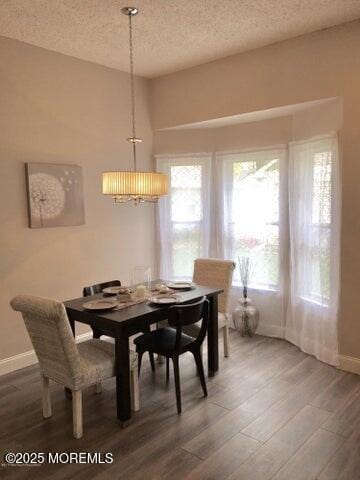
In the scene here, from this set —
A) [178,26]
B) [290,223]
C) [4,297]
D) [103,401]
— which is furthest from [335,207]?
[4,297]

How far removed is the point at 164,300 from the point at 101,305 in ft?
1.67

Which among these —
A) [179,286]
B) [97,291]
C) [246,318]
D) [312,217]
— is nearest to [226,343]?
[246,318]

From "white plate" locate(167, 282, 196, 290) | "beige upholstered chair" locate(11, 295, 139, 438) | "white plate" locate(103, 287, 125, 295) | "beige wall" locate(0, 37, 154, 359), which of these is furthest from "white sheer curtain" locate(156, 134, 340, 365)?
"beige upholstered chair" locate(11, 295, 139, 438)

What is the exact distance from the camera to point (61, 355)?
2543 millimetres

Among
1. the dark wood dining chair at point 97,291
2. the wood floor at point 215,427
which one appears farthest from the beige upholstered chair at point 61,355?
the dark wood dining chair at point 97,291

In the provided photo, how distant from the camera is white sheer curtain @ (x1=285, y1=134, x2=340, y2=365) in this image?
359 cm

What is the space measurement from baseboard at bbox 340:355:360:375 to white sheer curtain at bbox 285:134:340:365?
6 cm

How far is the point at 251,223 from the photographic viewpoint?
14.9 ft

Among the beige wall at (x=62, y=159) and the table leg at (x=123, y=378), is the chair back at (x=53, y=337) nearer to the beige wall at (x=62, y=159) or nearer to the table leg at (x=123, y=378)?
the table leg at (x=123, y=378)

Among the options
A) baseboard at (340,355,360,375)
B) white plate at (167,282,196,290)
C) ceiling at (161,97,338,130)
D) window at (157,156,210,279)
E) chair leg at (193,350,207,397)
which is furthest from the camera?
window at (157,156,210,279)

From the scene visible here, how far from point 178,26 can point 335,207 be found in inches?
84.3

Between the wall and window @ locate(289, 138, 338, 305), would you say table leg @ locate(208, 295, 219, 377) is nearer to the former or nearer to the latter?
window @ locate(289, 138, 338, 305)

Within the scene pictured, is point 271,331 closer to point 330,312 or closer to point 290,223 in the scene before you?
point 330,312

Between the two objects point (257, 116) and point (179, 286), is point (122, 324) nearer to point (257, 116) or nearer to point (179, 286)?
point (179, 286)
